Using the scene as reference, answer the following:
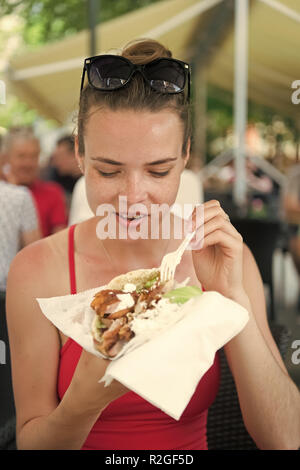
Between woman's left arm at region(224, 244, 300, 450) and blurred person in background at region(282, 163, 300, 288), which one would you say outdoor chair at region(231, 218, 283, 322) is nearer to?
blurred person in background at region(282, 163, 300, 288)

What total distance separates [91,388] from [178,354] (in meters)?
0.19

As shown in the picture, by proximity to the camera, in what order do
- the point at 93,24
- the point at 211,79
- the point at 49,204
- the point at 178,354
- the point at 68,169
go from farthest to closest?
the point at 211,79, the point at 49,204, the point at 68,169, the point at 93,24, the point at 178,354

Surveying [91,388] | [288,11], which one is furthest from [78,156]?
[288,11]

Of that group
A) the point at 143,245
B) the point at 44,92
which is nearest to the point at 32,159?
the point at 143,245

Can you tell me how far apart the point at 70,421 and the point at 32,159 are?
1.61 metres

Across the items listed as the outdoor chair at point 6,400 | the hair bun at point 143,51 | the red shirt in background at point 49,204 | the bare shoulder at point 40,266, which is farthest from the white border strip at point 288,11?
the outdoor chair at point 6,400

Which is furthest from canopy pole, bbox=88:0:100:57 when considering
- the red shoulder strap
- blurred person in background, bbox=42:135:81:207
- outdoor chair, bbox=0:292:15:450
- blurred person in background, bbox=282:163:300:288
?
blurred person in background, bbox=282:163:300:288

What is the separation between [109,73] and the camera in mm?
969

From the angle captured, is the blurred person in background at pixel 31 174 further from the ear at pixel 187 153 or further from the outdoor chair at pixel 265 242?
the outdoor chair at pixel 265 242

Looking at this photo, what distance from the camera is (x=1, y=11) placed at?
1.32m

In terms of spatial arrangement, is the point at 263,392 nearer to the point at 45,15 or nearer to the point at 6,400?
the point at 6,400

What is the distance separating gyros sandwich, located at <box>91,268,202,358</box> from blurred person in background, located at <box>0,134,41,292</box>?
0.51 m
